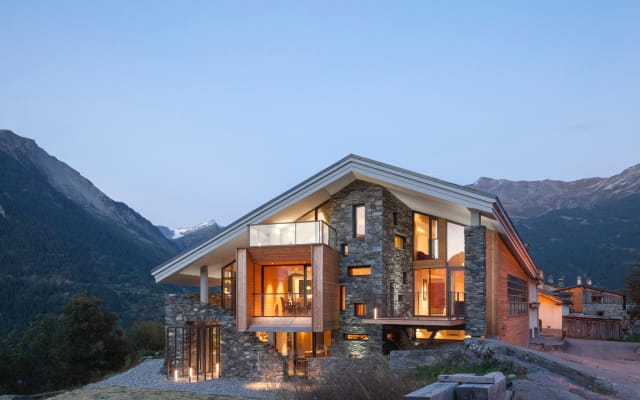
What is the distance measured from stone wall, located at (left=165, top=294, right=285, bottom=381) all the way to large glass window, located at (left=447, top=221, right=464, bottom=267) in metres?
7.14

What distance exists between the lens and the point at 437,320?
58.2 ft

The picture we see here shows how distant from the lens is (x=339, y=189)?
2088cm

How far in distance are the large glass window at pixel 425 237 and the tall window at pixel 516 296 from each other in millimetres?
3060

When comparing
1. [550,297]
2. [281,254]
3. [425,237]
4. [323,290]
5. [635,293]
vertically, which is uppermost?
[425,237]

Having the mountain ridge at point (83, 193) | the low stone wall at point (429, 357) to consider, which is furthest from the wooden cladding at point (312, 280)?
the mountain ridge at point (83, 193)

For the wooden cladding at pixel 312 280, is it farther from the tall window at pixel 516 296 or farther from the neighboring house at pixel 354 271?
the tall window at pixel 516 296

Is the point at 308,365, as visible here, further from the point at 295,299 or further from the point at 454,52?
the point at 454,52

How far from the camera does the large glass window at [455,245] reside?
2048 centimetres

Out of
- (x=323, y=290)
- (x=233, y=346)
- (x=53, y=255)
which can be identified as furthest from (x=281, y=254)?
(x=53, y=255)

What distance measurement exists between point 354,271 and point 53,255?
67.3m

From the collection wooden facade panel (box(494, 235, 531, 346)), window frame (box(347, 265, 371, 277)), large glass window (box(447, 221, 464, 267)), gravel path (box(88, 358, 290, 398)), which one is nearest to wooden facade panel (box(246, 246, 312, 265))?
window frame (box(347, 265, 371, 277))

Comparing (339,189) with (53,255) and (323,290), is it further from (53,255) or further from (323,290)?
(53,255)

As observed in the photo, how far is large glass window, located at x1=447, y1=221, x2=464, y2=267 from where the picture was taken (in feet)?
67.2

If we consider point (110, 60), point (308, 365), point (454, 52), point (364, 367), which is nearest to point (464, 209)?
point (308, 365)
